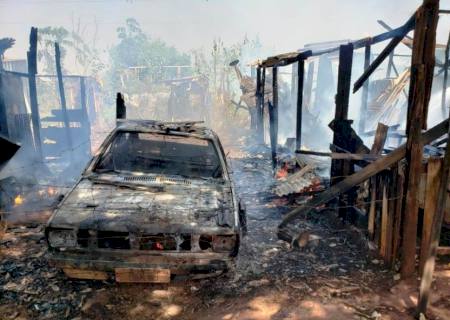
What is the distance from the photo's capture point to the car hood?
3.53 m

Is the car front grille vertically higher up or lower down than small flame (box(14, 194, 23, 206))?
higher up

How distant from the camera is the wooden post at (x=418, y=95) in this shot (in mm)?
3930

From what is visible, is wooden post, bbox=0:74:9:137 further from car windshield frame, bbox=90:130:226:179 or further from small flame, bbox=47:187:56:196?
car windshield frame, bbox=90:130:226:179

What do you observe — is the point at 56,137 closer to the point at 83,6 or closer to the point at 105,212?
the point at 105,212

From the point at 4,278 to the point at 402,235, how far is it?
15.5ft

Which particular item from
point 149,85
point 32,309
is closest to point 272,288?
point 32,309

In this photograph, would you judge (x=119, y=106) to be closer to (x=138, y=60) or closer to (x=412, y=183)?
(x=412, y=183)

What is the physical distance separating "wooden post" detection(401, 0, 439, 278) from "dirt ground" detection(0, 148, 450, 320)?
83 cm

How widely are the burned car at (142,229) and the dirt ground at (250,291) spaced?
400mm

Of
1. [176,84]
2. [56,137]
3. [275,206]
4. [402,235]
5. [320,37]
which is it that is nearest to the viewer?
[402,235]

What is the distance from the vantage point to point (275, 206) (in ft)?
23.9

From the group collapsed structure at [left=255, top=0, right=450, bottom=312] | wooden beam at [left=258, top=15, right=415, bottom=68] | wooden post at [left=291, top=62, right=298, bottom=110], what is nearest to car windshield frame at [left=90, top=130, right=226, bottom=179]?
collapsed structure at [left=255, top=0, right=450, bottom=312]

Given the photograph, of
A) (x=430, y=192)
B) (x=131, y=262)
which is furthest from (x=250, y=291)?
(x=430, y=192)

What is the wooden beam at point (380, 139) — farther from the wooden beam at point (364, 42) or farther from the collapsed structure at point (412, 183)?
the wooden beam at point (364, 42)
